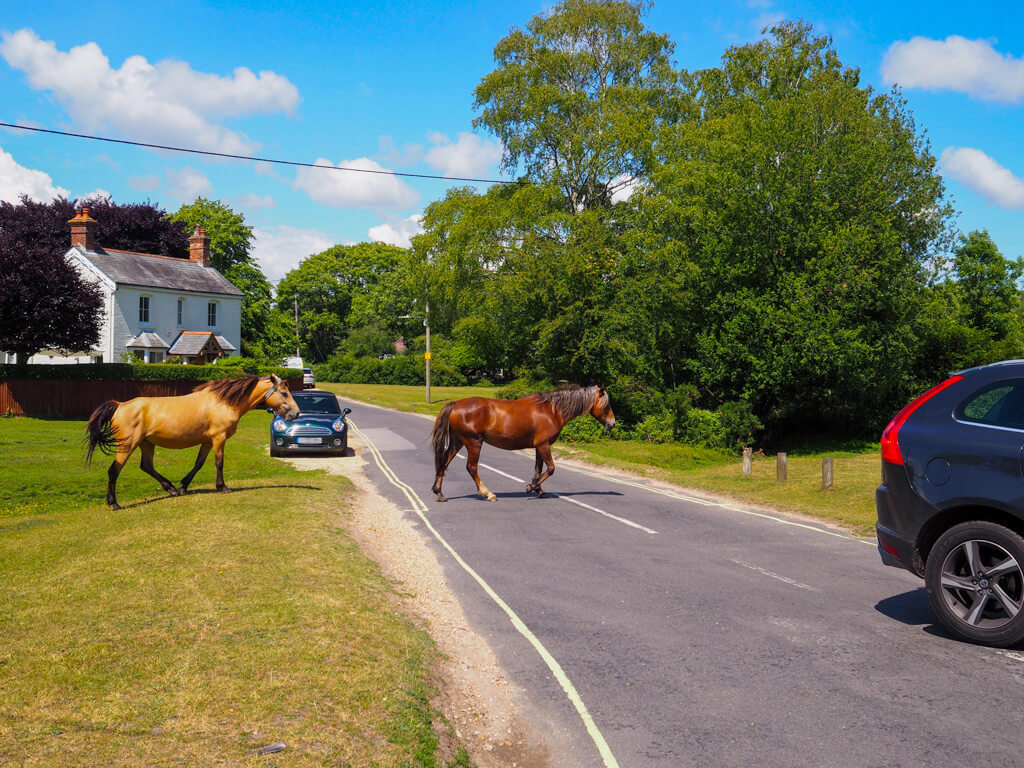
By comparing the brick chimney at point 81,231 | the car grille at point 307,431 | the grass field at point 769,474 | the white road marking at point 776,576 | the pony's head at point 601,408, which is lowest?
the grass field at point 769,474

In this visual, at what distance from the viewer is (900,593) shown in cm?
820

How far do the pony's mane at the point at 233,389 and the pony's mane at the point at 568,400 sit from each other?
5432 mm

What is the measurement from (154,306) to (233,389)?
160ft

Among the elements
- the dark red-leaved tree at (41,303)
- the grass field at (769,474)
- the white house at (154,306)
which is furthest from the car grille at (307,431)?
the white house at (154,306)

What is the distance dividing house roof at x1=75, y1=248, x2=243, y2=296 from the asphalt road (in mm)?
51928

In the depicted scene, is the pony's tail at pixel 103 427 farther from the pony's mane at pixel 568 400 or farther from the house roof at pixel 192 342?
the house roof at pixel 192 342

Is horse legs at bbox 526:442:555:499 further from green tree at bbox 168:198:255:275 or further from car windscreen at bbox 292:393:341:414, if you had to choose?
green tree at bbox 168:198:255:275

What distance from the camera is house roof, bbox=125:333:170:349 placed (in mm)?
55016

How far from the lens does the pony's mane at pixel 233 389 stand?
13906mm

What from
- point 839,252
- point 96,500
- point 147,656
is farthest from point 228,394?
point 839,252

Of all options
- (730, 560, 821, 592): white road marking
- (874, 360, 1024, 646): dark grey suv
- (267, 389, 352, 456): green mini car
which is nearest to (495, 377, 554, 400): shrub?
(267, 389, 352, 456): green mini car

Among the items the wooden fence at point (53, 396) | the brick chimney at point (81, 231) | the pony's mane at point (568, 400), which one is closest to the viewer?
the pony's mane at point (568, 400)

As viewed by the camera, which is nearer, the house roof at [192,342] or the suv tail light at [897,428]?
the suv tail light at [897,428]

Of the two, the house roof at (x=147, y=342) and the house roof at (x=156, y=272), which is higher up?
the house roof at (x=156, y=272)
